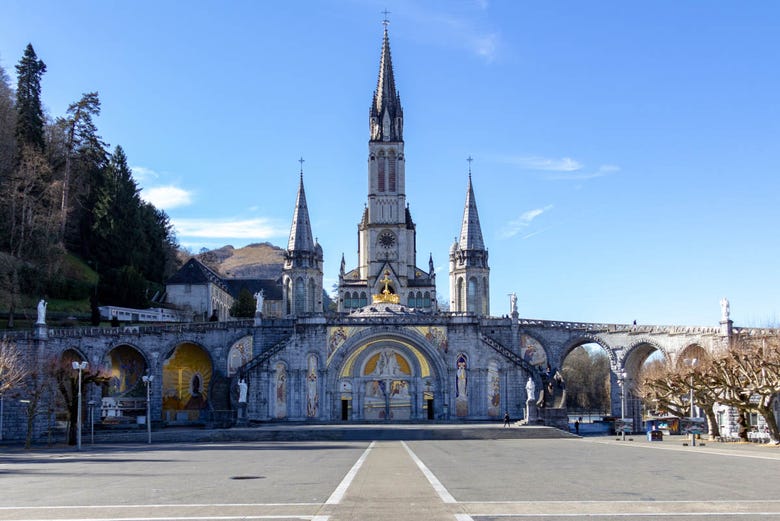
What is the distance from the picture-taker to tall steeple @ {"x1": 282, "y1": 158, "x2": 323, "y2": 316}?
91.2 metres

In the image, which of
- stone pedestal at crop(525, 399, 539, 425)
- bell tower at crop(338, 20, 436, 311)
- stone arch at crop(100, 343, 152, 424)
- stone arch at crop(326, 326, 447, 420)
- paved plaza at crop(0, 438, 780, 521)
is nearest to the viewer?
paved plaza at crop(0, 438, 780, 521)

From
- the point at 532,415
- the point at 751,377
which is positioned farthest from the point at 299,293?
the point at 751,377

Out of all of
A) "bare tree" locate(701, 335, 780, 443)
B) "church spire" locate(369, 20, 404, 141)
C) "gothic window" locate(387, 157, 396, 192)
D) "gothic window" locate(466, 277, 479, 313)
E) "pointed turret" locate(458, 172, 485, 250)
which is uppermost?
"church spire" locate(369, 20, 404, 141)

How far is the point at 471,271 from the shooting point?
88.8m

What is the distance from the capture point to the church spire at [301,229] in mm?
92062

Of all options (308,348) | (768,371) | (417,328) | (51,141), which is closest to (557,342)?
(417,328)

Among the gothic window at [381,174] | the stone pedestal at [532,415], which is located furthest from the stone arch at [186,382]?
the gothic window at [381,174]

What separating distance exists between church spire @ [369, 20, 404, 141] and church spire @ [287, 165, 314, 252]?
57.1ft

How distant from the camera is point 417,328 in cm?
7125

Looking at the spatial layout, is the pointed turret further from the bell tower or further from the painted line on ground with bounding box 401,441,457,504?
the painted line on ground with bounding box 401,441,457,504

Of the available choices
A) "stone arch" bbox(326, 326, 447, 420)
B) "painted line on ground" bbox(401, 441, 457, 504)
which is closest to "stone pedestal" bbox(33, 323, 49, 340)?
"stone arch" bbox(326, 326, 447, 420)

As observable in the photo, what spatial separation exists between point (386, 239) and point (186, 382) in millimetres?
37961

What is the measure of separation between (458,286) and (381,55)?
3442cm

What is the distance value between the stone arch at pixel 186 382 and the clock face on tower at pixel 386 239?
36.0 meters
